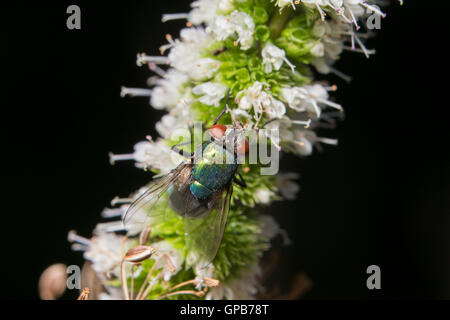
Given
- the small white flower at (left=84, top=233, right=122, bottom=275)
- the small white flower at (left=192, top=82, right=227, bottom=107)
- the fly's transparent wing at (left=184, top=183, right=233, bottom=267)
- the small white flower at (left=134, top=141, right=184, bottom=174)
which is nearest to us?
the fly's transparent wing at (left=184, top=183, right=233, bottom=267)

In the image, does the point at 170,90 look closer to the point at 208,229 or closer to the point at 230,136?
the point at 230,136

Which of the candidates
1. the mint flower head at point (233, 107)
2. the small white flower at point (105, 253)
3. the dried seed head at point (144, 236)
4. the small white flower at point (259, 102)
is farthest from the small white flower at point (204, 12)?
the small white flower at point (105, 253)

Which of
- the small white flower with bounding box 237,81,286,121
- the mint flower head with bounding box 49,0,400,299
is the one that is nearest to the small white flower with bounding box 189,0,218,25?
the mint flower head with bounding box 49,0,400,299

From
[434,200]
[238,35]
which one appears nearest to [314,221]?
[434,200]

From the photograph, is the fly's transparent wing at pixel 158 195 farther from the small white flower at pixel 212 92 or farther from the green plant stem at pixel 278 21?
the green plant stem at pixel 278 21

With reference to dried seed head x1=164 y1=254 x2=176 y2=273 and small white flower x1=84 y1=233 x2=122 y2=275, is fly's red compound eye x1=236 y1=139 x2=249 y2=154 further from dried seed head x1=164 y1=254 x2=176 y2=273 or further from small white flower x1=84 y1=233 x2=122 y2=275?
small white flower x1=84 y1=233 x2=122 y2=275

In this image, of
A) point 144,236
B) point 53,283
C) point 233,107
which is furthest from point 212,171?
point 53,283
